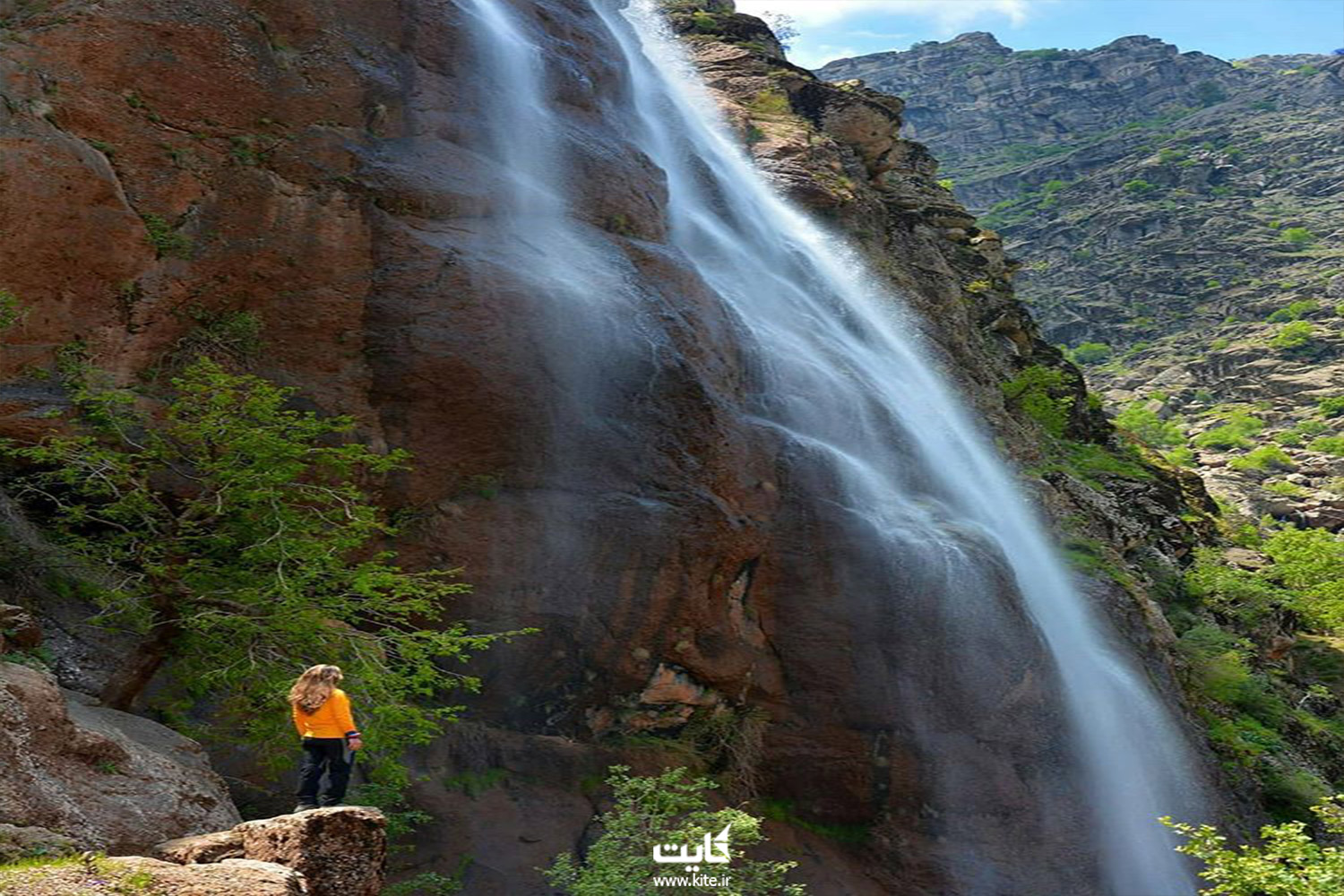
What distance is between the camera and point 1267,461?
62938 mm

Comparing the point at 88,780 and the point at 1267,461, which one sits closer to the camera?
the point at 88,780

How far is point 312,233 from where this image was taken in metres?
13.9

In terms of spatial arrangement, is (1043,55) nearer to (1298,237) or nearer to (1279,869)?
(1298,237)

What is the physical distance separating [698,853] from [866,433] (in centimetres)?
977

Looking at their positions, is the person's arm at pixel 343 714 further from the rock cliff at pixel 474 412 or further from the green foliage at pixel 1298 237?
the green foliage at pixel 1298 237

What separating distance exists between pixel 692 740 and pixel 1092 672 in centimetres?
803

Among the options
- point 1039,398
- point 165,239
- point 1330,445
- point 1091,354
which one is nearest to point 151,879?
point 165,239

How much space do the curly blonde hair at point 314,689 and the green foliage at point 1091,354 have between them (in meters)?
92.3

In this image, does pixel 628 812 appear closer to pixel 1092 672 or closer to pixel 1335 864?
pixel 1335 864

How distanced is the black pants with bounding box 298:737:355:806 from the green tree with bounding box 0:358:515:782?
1269 mm

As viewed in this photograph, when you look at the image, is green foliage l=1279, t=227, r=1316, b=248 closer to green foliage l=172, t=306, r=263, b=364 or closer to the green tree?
green foliage l=172, t=306, r=263, b=364

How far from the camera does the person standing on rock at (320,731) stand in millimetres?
7832

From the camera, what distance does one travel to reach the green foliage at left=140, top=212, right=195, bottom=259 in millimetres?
12539

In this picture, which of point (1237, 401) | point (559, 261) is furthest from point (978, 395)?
point (1237, 401)
